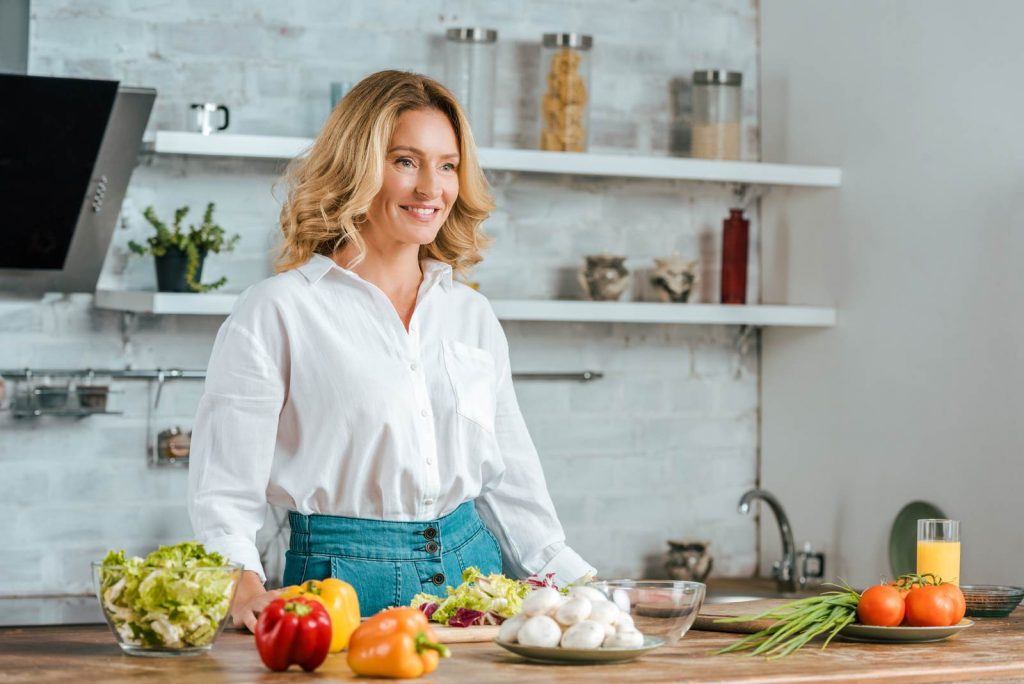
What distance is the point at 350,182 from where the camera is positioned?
7.20 ft

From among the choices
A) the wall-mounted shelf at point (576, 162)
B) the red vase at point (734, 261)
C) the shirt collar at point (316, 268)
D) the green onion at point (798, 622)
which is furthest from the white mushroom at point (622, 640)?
the red vase at point (734, 261)

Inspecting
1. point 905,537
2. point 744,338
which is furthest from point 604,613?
point 744,338

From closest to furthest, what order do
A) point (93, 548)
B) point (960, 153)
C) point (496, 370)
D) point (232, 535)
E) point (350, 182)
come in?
1. point (232, 535)
2. point (350, 182)
3. point (496, 370)
4. point (960, 153)
5. point (93, 548)

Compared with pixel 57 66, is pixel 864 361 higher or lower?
lower

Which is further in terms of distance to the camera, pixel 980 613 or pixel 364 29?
pixel 364 29

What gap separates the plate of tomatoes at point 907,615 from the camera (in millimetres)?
1854

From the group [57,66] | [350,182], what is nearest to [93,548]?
[57,66]

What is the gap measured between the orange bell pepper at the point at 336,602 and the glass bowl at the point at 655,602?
0.28 m

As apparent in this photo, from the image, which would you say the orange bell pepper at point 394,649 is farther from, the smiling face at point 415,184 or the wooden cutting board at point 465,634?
the smiling face at point 415,184

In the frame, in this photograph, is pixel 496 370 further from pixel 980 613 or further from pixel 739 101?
pixel 739 101

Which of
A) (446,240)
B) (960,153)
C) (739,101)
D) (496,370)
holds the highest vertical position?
(739,101)

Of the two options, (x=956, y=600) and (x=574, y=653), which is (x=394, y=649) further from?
(x=956, y=600)

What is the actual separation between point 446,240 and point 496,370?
0.74 feet

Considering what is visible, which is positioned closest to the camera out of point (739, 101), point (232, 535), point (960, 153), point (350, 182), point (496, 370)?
point (232, 535)
